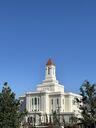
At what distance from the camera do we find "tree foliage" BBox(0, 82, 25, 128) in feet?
123

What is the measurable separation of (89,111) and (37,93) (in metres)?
94.3

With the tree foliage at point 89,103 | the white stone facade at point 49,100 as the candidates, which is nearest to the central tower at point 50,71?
the white stone facade at point 49,100

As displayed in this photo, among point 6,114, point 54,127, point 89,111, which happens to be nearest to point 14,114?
point 6,114

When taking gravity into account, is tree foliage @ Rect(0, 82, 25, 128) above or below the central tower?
below

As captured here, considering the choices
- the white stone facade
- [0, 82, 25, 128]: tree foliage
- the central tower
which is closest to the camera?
[0, 82, 25, 128]: tree foliage

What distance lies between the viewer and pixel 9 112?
125ft

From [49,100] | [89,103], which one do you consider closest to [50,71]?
[49,100]

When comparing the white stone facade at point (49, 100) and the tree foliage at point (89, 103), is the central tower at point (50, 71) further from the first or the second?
the tree foliage at point (89, 103)

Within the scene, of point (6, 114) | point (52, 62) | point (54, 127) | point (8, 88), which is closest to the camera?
point (6, 114)

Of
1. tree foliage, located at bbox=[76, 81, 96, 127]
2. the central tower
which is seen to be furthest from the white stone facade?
tree foliage, located at bbox=[76, 81, 96, 127]

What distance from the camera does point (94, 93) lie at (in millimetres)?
46500

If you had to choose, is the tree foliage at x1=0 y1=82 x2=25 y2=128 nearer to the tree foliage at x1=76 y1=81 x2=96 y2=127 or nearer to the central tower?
the tree foliage at x1=76 y1=81 x2=96 y2=127

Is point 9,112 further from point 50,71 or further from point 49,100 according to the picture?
point 50,71

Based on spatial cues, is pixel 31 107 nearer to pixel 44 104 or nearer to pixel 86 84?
pixel 44 104
